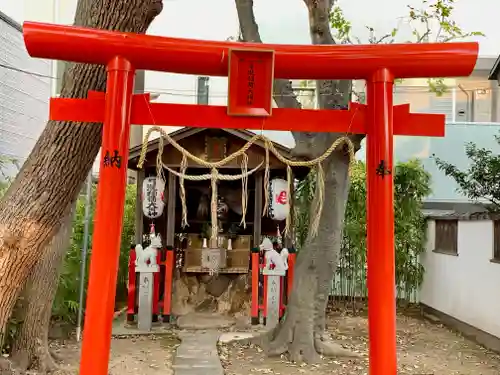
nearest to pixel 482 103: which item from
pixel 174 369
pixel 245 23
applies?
pixel 245 23

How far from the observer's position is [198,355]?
273 inches

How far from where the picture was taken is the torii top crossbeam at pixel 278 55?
11.6 feet

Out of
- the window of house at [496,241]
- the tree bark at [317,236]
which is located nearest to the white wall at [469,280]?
the window of house at [496,241]

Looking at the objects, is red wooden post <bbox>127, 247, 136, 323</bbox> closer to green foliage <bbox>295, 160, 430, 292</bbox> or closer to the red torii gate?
green foliage <bbox>295, 160, 430, 292</bbox>

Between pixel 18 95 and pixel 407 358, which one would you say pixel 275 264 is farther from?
pixel 18 95

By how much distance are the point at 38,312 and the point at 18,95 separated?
14.4ft

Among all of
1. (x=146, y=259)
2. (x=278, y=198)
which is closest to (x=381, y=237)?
(x=278, y=198)

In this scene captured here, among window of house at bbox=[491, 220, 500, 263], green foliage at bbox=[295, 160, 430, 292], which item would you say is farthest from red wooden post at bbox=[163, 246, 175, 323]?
window of house at bbox=[491, 220, 500, 263]

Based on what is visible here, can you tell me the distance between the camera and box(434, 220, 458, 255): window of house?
970 cm

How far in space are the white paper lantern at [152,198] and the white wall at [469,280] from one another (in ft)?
18.1

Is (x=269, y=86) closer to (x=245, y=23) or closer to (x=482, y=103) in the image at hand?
(x=245, y=23)

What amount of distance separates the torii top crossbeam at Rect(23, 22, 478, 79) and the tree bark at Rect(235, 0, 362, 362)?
307cm

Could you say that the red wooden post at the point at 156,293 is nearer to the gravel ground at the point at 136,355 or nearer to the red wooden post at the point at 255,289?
the gravel ground at the point at 136,355

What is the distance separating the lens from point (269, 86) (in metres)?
3.66
